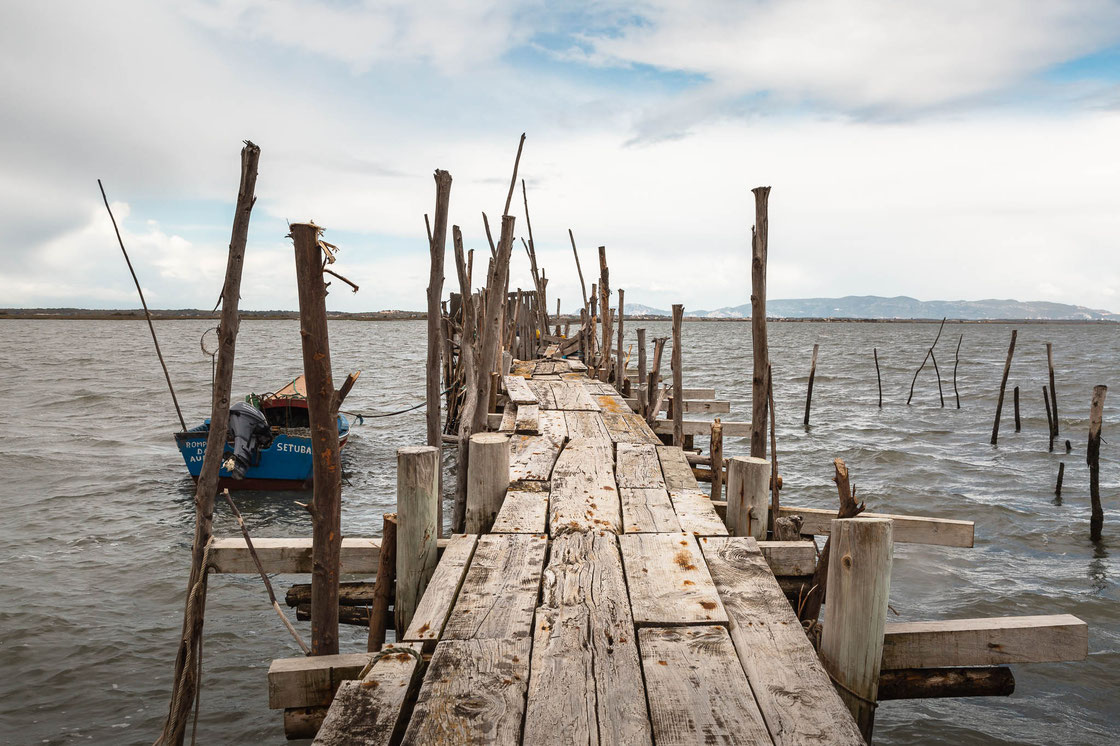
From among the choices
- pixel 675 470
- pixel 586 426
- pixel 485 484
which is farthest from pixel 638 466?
pixel 586 426

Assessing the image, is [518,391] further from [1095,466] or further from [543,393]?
[1095,466]

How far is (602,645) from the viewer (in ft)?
9.56

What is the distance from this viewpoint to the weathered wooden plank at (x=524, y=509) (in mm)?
4258

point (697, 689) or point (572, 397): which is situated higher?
point (572, 397)

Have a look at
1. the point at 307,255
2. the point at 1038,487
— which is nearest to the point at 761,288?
the point at 307,255

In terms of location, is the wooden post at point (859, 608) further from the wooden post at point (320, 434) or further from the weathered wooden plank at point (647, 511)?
the wooden post at point (320, 434)

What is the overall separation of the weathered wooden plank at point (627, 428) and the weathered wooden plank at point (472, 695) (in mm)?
4043

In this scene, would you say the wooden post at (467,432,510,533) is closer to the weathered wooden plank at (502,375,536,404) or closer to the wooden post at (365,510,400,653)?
the wooden post at (365,510,400,653)

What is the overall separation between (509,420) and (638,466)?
268 centimetres

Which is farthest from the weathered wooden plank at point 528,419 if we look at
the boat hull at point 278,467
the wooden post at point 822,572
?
the boat hull at point 278,467

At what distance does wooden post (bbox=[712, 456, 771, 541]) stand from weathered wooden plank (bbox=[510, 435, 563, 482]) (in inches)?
58.8

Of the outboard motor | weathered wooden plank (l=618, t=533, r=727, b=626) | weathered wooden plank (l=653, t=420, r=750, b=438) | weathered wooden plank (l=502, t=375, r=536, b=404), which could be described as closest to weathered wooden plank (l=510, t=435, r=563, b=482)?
weathered wooden plank (l=618, t=533, r=727, b=626)

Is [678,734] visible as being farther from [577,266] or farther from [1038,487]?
[577,266]

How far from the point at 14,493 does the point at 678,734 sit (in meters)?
13.8
